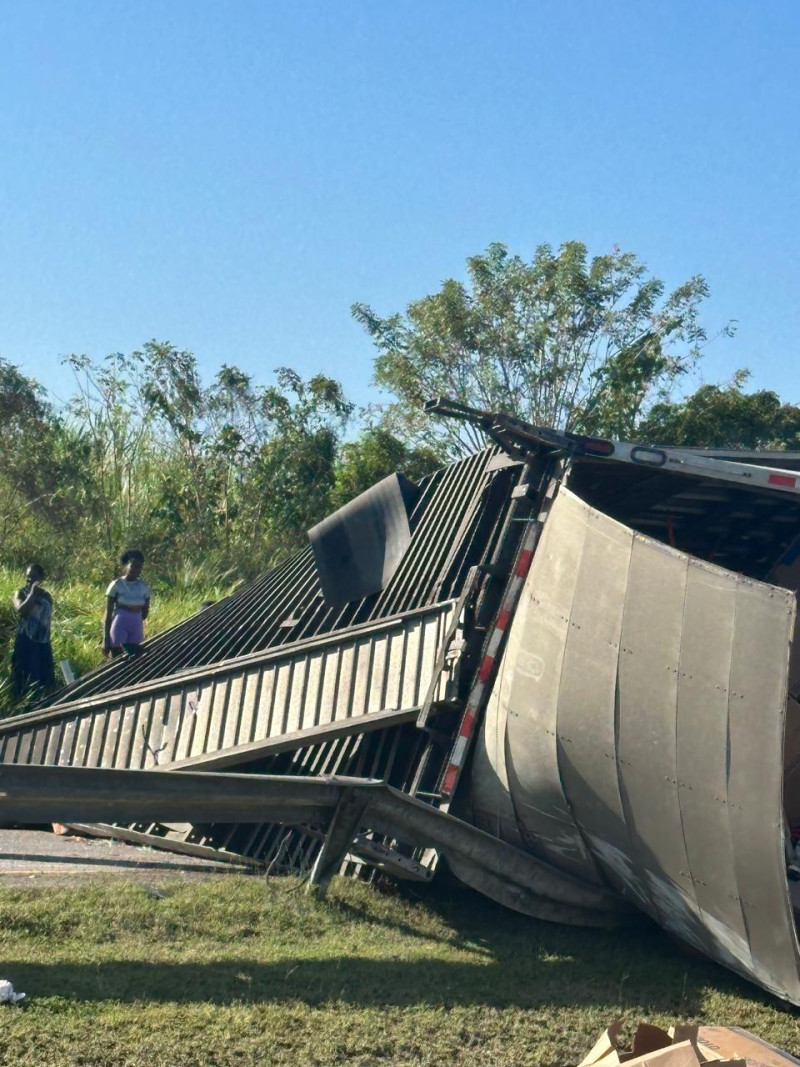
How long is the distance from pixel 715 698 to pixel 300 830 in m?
3.19

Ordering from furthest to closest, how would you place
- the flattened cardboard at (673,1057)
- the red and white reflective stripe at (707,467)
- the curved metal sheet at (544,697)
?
1. the red and white reflective stripe at (707,467)
2. the curved metal sheet at (544,697)
3. the flattened cardboard at (673,1057)

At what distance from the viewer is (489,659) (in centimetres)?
734

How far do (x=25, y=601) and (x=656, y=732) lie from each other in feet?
29.2

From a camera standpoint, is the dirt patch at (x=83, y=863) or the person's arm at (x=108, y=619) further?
the person's arm at (x=108, y=619)

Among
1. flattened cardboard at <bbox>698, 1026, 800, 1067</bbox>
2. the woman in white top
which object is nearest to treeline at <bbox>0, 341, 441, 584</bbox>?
the woman in white top

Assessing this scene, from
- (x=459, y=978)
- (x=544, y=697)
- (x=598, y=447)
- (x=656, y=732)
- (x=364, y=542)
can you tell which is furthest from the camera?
(x=364, y=542)

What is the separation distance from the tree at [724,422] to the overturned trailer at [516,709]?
18.0 m

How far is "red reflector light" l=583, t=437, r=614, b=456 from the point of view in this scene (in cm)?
707

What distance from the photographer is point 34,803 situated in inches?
243

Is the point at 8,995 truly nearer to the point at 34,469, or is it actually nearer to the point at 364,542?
the point at 364,542

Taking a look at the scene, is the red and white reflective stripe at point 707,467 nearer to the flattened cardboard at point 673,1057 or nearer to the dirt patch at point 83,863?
the flattened cardboard at point 673,1057

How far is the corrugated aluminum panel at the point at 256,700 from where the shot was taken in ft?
25.9

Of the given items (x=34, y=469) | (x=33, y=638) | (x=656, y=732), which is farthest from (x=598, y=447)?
(x=34, y=469)

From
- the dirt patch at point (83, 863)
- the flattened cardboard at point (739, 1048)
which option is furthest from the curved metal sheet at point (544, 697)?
the dirt patch at point (83, 863)
